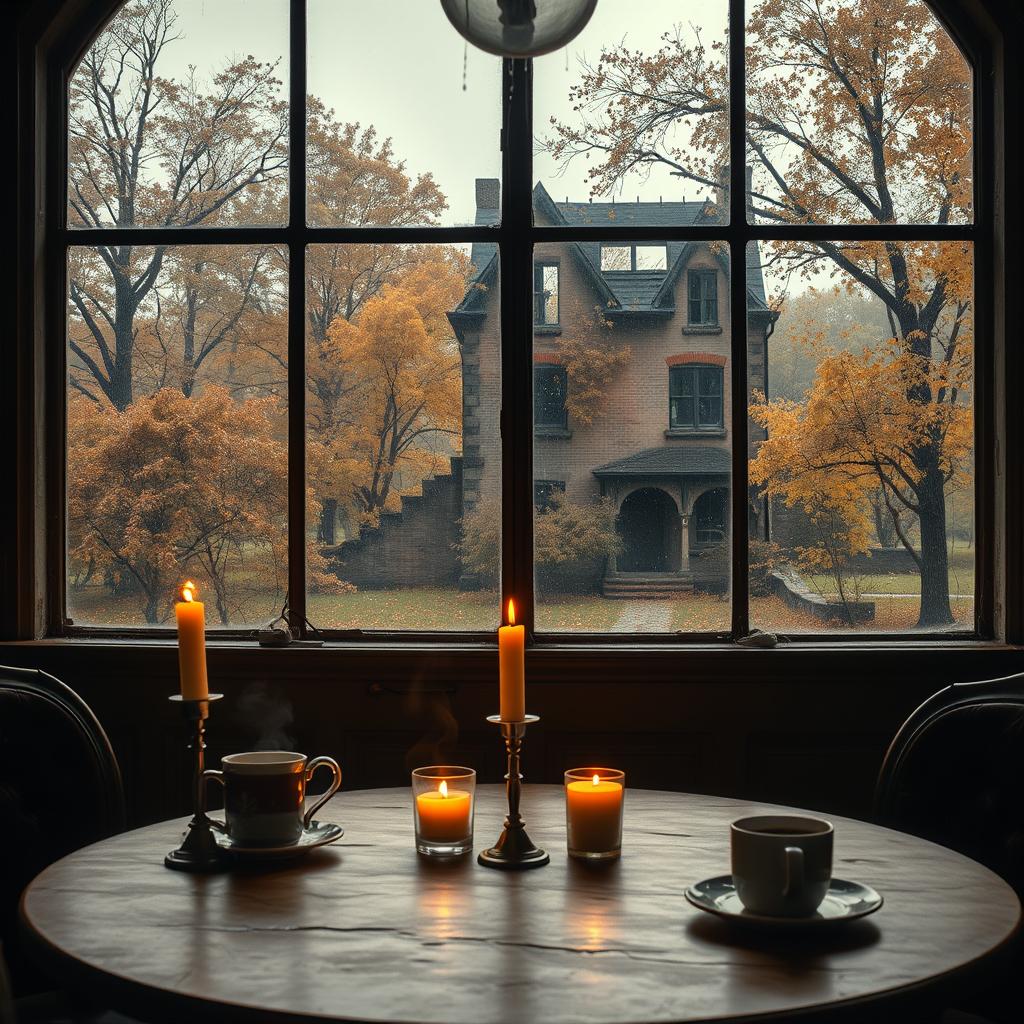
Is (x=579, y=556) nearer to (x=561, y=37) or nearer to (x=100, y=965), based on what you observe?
(x=561, y=37)

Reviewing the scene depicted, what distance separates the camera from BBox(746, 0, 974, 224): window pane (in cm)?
279

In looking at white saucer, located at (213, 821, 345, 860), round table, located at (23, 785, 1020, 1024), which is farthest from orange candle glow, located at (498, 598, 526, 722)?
white saucer, located at (213, 821, 345, 860)

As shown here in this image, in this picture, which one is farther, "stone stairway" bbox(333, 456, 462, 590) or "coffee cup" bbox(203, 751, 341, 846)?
"stone stairway" bbox(333, 456, 462, 590)

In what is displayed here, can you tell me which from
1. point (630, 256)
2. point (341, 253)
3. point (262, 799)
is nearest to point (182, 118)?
point (341, 253)

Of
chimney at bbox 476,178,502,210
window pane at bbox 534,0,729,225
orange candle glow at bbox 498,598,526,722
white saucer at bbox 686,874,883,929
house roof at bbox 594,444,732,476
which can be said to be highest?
window pane at bbox 534,0,729,225

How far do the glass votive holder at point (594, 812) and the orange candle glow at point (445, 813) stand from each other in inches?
4.9

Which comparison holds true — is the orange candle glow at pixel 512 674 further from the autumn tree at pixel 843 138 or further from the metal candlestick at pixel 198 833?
the autumn tree at pixel 843 138

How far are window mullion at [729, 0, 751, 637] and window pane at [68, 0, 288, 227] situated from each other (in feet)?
3.62

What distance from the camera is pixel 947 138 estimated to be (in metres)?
2.79

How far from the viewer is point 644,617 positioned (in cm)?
276

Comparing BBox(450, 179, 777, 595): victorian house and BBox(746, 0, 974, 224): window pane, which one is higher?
BBox(746, 0, 974, 224): window pane

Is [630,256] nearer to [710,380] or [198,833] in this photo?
[710,380]

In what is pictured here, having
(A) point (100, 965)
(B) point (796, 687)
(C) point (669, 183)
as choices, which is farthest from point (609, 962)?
(C) point (669, 183)

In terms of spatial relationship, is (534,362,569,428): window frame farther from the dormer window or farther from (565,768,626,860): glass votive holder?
(565,768,626,860): glass votive holder
